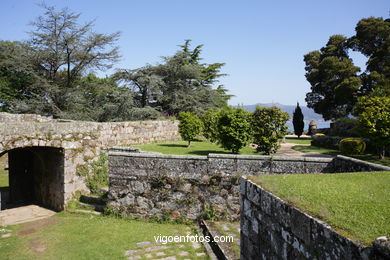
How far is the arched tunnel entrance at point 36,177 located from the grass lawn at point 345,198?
8691 millimetres

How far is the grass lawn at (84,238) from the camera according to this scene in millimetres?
7043

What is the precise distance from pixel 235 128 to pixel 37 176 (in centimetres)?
890

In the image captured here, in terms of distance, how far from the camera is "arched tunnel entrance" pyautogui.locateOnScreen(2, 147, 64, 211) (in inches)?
415

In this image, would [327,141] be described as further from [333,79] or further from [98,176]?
[98,176]

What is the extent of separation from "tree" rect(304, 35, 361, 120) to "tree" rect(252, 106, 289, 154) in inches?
728

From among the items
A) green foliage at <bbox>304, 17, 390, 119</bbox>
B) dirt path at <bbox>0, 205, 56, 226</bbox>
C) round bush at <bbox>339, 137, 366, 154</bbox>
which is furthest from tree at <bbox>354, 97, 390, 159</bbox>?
dirt path at <bbox>0, 205, 56, 226</bbox>

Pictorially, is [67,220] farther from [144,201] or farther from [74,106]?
[74,106]

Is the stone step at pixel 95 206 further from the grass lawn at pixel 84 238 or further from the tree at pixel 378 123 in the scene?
the tree at pixel 378 123

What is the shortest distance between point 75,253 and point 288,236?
5.90 m

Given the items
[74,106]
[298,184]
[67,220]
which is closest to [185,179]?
[67,220]

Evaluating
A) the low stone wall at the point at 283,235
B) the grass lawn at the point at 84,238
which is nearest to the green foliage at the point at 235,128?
the grass lawn at the point at 84,238

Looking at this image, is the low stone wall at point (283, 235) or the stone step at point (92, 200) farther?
the stone step at point (92, 200)

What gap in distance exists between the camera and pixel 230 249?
257 inches

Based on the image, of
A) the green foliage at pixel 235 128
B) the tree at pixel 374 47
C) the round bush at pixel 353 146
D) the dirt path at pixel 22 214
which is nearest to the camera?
the dirt path at pixel 22 214
